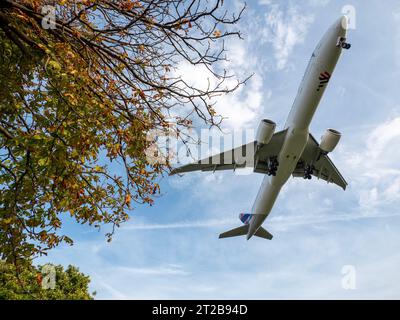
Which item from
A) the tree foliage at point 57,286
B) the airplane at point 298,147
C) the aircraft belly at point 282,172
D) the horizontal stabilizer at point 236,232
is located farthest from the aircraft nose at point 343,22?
the tree foliage at point 57,286

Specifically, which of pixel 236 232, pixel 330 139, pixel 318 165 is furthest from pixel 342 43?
pixel 236 232

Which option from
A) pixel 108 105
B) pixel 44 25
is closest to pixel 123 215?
pixel 108 105

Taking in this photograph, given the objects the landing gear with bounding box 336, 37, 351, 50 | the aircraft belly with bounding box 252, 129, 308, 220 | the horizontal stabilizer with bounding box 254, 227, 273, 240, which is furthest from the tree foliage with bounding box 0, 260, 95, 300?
the landing gear with bounding box 336, 37, 351, 50

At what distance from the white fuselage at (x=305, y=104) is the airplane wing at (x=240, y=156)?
1174mm

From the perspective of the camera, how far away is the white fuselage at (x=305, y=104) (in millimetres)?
17016

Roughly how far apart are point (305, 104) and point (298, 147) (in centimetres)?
268

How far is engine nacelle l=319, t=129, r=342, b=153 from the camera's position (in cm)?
2089

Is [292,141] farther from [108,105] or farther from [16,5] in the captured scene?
[16,5]

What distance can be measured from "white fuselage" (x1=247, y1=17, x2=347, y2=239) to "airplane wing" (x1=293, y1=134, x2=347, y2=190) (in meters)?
2.75

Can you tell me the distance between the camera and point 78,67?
806 centimetres

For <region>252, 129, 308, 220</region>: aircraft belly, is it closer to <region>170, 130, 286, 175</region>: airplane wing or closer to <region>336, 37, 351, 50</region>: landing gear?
<region>170, 130, 286, 175</region>: airplane wing

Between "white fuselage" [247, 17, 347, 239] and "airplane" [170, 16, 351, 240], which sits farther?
"airplane" [170, 16, 351, 240]

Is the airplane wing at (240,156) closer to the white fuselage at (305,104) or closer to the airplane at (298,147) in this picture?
the airplane at (298,147)

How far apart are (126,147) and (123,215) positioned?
3310 millimetres
